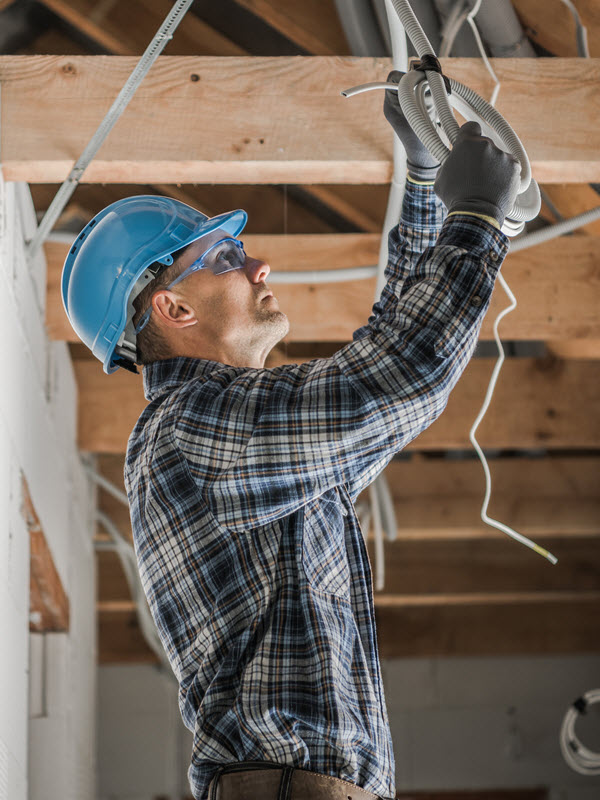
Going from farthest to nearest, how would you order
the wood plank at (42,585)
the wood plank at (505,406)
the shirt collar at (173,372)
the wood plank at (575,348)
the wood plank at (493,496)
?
1. the wood plank at (493,496)
2. the wood plank at (505,406)
3. the wood plank at (575,348)
4. the wood plank at (42,585)
5. the shirt collar at (173,372)

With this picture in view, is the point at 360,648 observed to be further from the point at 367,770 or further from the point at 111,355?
the point at 111,355

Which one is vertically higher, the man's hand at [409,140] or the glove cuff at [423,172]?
the man's hand at [409,140]

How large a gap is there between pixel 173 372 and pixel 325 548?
14.4 inches

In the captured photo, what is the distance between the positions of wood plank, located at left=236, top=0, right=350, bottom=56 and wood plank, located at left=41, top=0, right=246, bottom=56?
17cm

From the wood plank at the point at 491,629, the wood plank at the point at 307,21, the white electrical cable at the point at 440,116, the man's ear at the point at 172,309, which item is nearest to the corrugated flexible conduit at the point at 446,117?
the white electrical cable at the point at 440,116

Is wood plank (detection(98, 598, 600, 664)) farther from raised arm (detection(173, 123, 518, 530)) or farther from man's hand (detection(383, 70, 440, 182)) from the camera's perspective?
raised arm (detection(173, 123, 518, 530))

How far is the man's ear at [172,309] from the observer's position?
1.63 metres

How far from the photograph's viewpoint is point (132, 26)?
272cm

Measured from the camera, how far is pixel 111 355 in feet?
5.71

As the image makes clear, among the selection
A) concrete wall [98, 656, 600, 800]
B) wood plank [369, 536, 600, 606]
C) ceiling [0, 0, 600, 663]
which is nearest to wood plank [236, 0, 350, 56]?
ceiling [0, 0, 600, 663]

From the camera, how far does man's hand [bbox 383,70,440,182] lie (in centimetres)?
159

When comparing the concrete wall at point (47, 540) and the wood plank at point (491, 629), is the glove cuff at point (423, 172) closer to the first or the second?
the concrete wall at point (47, 540)

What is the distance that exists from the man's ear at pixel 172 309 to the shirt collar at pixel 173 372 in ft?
0.22

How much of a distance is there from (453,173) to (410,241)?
361 mm
